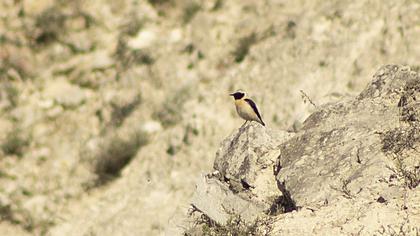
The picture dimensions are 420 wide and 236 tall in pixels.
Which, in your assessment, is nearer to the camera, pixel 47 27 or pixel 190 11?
pixel 190 11

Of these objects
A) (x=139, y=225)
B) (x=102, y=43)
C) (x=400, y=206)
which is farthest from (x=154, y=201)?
(x=400, y=206)

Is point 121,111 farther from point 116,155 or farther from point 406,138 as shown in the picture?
point 406,138

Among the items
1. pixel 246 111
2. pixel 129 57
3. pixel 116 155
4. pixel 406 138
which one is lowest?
pixel 406 138

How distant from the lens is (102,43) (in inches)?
979

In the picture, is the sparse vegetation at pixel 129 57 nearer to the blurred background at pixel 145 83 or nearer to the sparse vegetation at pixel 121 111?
the blurred background at pixel 145 83

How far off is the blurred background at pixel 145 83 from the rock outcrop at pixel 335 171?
6610 mm

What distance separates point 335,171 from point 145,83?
41.0ft

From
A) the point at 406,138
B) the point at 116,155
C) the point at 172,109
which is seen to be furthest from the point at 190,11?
the point at 406,138

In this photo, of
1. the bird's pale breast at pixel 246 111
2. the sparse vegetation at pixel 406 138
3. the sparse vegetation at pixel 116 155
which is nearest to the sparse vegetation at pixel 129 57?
the sparse vegetation at pixel 116 155

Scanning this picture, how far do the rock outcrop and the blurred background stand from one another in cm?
661

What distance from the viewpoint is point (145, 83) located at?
23.9 meters

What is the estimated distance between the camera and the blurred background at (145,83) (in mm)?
21797

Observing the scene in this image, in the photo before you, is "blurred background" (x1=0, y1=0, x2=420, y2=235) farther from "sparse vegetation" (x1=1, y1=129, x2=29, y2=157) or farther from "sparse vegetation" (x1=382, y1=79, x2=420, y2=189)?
"sparse vegetation" (x1=382, y1=79, x2=420, y2=189)

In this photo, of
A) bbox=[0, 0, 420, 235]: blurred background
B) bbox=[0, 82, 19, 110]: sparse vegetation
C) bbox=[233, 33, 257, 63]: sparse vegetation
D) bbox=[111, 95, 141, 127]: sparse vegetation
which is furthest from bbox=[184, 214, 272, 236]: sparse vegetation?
bbox=[0, 82, 19, 110]: sparse vegetation
